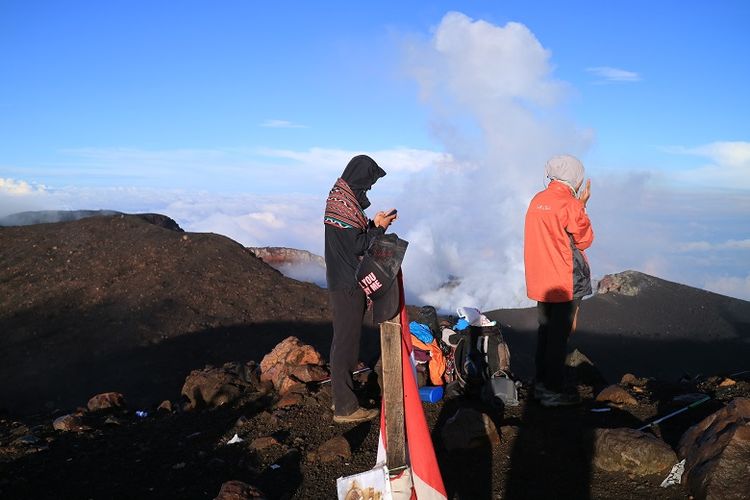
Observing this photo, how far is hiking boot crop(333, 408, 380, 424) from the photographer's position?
17.8ft

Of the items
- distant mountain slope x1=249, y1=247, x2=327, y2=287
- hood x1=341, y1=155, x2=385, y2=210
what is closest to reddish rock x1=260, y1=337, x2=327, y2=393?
hood x1=341, y1=155, x2=385, y2=210

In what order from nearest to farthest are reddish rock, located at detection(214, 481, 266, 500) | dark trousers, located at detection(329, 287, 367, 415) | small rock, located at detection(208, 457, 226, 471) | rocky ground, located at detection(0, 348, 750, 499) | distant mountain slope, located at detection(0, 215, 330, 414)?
reddish rock, located at detection(214, 481, 266, 500), rocky ground, located at detection(0, 348, 750, 499), small rock, located at detection(208, 457, 226, 471), dark trousers, located at detection(329, 287, 367, 415), distant mountain slope, located at detection(0, 215, 330, 414)

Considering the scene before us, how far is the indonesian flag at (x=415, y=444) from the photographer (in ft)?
10.2

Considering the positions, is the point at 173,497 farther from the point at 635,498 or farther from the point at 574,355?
the point at 574,355

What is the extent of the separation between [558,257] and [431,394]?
1.72 m

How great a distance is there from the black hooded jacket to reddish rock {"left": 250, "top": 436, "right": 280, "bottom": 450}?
1.36 metres

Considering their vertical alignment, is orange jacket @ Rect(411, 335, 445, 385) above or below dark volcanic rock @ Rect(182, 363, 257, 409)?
above

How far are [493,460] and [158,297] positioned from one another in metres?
11.4

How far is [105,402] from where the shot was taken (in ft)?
24.9

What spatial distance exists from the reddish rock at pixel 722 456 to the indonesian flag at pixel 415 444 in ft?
5.69

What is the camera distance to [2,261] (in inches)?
619

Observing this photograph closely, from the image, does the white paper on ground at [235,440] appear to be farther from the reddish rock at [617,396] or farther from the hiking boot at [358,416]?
A: the reddish rock at [617,396]

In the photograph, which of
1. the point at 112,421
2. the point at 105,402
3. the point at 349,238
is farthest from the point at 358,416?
the point at 105,402

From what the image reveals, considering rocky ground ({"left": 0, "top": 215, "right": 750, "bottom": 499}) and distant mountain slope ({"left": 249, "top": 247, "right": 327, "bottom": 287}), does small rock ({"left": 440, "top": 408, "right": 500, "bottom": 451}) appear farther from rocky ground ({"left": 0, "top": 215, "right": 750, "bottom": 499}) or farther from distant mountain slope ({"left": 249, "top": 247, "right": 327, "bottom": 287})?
distant mountain slope ({"left": 249, "top": 247, "right": 327, "bottom": 287})
